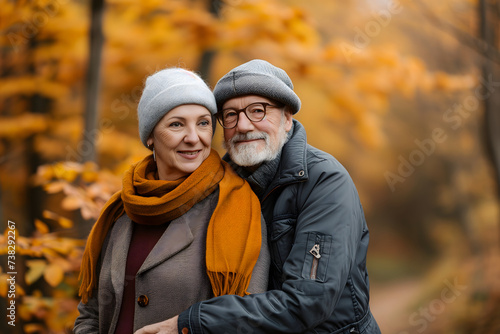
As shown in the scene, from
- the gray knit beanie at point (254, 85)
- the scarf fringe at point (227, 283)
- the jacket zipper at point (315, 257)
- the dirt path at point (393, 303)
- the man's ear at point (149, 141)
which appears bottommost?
the dirt path at point (393, 303)

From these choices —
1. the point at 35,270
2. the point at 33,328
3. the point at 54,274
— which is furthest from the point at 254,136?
A: the point at 33,328

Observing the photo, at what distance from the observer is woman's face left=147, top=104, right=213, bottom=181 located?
7.54ft

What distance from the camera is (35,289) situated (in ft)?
14.8

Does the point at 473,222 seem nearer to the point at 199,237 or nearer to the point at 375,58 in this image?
the point at 375,58

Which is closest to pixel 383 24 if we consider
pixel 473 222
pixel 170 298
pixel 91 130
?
pixel 473 222

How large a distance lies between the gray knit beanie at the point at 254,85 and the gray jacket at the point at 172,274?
0.48 metres

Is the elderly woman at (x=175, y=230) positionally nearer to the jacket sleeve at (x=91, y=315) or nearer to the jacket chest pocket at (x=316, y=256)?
the jacket sleeve at (x=91, y=315)

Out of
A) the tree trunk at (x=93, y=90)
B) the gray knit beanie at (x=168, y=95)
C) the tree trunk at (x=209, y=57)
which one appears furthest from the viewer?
the tree trunk at (x=209, y=57)

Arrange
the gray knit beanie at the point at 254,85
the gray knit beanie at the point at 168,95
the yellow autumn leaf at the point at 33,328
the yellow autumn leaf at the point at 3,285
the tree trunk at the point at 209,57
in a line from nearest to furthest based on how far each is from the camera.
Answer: the gray knit beanie at the point at 168,95 → the gray knit beanie at the point at 254,85 → the yellow autumn leaf at the point at 3,285 → the yellow autumn leaf at the point at 33,328 → the tree trunk at the point at 209,57

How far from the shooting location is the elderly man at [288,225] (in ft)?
6.69

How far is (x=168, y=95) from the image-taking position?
2.29 m

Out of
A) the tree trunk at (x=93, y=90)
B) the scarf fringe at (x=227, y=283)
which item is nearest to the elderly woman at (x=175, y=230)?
the scarf fringe at (x=227, y=283)

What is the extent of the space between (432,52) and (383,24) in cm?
88

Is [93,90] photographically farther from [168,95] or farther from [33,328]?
[168,95]
